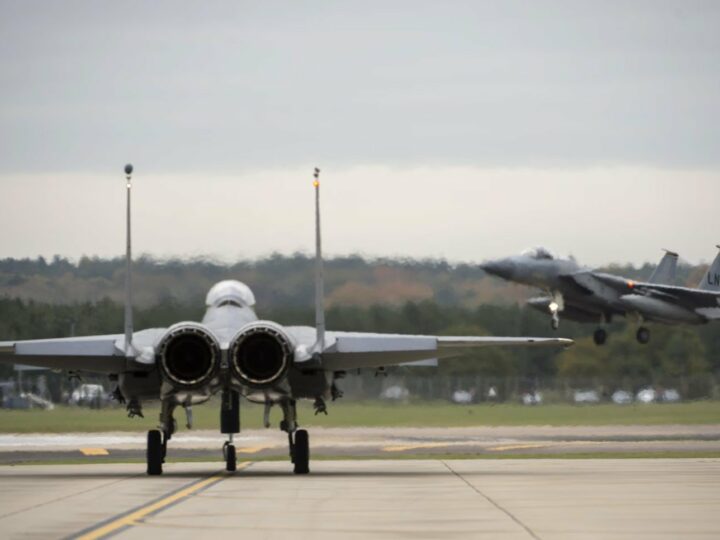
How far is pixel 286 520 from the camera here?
15656mm

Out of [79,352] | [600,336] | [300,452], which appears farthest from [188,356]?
[600,336]

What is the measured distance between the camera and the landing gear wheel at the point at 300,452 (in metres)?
24.5

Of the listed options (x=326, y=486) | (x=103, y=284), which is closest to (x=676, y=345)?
(x=103, y=284)

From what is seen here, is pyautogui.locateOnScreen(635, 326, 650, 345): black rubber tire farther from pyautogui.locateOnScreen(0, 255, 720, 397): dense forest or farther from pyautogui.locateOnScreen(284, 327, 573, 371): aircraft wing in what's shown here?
pyautogui.locateOnScreen(284, 327, 573, 371): aircraft wing

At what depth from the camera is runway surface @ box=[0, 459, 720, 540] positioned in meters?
14.5

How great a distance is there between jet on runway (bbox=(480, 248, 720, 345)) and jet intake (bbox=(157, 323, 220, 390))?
128ft

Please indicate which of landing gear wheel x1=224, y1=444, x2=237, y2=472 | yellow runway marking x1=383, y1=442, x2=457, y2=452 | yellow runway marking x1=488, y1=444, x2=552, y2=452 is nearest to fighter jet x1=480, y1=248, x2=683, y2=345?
yellow runway marking x1=383, y1=442, x2=457, y2=452

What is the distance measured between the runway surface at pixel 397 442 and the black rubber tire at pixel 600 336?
13295mm

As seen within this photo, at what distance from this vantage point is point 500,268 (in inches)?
2442

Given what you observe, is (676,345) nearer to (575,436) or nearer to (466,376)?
(466,376)

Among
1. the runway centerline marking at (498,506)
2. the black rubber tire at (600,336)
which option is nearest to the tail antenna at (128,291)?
the runway centerline marking at (498,506)

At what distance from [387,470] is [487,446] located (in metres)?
10.3

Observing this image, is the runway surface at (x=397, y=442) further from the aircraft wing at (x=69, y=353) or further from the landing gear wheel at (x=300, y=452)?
the landing gear wheel at (x=300, y=452)

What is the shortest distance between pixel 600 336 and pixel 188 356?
37.6 metres
